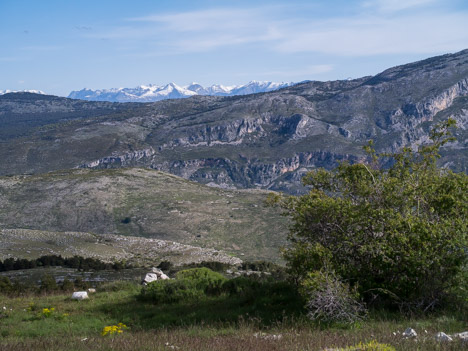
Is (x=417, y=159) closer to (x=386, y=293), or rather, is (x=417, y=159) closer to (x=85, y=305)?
(x=386, y=293)

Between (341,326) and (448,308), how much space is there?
3.24 m

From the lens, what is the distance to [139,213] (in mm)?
85312

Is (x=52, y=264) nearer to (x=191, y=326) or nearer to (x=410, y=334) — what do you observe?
(x=191, y=326)

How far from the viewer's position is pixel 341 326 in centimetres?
1079

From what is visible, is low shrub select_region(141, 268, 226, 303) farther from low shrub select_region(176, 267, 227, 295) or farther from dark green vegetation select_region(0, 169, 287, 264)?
dark green vegetation select_region(0, 169, 287, 264)

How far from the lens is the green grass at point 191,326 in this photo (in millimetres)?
8781

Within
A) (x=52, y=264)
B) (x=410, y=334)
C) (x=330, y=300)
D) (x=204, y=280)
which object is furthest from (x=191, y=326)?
(x=52, y=264)

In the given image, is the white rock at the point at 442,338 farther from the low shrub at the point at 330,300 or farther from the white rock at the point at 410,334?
the low shrub at the point at 330,300

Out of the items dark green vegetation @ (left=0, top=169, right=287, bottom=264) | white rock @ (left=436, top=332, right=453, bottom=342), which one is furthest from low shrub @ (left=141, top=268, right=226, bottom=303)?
dark green vegetation @ (left=0, top=169, right=287, bottom=264)

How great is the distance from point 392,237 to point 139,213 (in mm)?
77252

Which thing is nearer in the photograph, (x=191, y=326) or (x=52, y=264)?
(x=191, y=326)

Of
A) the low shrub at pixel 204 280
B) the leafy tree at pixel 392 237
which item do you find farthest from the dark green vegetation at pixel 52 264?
the leafy tree at pixel 392 237

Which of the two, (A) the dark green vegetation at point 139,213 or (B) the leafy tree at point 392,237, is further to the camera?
(A) the dark green vegetation at point 139,213

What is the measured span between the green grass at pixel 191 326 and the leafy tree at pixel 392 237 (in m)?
0.96
